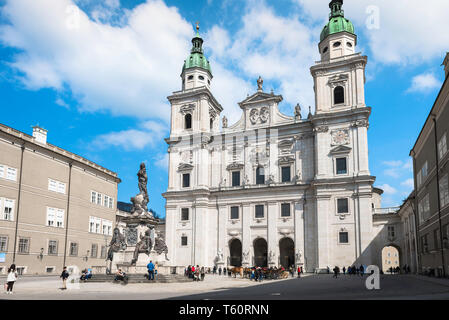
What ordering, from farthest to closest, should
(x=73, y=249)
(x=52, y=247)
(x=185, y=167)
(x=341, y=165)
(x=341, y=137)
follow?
(x=185, y=167) → (x=341, y=137) → (x=341, y=165) → (x=73, y=249) → (x=52, y=247)

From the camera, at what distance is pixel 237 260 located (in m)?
57.0

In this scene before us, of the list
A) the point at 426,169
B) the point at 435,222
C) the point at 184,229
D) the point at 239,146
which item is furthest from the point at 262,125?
the point at 435,222

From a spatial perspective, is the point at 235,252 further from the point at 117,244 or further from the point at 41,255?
the point at 117,244

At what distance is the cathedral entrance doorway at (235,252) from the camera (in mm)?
56822

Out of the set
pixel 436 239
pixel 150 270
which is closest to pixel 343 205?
pixel 436 239

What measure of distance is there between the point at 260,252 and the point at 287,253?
3.68m

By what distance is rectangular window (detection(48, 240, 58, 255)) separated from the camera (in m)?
46.9

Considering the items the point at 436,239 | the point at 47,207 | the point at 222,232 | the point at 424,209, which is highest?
the point at 47,207

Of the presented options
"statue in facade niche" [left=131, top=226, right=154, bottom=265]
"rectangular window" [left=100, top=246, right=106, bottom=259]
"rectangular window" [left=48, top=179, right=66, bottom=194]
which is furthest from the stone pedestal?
"rectangular window" [left=100, top=246, right=106, bottom=259]

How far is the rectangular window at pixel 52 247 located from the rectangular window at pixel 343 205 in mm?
32996

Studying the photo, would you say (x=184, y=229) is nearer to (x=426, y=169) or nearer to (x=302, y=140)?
(x=302, y=140)

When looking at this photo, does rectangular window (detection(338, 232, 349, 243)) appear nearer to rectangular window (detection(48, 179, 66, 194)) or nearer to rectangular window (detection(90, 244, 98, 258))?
rectangular window (detection(90, 244, 98, 258))

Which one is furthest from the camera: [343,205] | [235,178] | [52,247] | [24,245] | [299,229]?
[235,178]

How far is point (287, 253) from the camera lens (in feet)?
183
